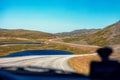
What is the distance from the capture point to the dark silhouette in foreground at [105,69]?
519 cm

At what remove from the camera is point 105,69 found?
5.33 metres

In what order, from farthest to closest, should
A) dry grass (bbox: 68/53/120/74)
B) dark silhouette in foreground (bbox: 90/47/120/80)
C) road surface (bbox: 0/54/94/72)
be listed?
road surface (bbox: 0/54/94/72) → dry grass (bbox: 68/53/120/74) → dark silhouette in foreground (bbox: 90/47/120/80)

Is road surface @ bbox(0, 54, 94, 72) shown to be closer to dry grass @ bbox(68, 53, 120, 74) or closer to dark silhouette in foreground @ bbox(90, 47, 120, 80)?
dry grass @ bbox(68, 53, 120, 74)

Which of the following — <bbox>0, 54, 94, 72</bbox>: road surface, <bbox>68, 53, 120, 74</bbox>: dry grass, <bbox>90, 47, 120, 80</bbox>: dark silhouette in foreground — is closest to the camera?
<bbox>90, 47, 120, 80</bbox>: dark silhouette in foreground

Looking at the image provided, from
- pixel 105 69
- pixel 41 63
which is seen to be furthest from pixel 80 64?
pixel 105 69

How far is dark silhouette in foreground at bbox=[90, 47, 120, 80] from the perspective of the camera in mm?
5188

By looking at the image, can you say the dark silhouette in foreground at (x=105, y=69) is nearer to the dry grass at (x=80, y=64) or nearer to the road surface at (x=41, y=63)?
the dry grass at (x=80, y=64)

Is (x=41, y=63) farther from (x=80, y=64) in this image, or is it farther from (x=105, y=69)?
(x=105, y=69)

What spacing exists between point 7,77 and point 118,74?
2.13 meters

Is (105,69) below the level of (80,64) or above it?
above

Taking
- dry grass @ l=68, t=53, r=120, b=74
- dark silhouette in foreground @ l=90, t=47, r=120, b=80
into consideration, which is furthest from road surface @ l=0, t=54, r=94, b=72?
dark silhouette in foreground @ l=90, t=47, r=120, b=80

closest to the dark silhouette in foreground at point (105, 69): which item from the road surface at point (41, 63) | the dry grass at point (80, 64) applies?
the dry grass at point (80, 64)

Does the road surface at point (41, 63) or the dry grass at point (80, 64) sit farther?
the road surface at point (41, 63)

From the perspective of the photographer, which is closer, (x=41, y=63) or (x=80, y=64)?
(x=41, y=63)
